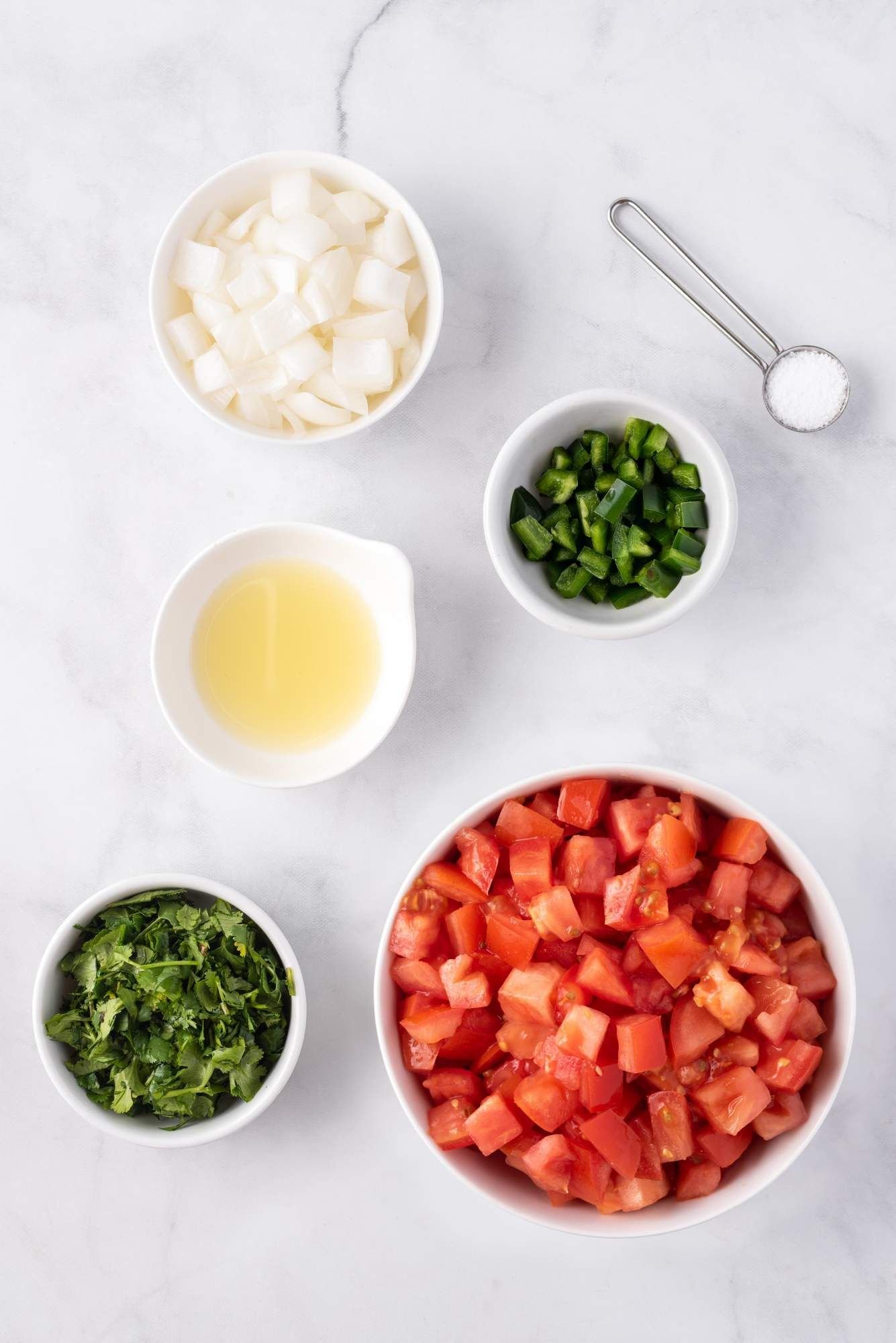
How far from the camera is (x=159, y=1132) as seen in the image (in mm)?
2225

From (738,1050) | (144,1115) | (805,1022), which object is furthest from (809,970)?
(144,1115)

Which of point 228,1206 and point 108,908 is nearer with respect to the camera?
point 108,908

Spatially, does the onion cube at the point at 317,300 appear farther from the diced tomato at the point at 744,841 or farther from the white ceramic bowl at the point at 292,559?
the diced tomato at the point at 744,841

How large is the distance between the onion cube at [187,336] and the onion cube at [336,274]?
10.7 inches

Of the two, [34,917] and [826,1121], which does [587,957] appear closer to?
[826,1121]

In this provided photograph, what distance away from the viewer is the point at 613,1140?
1947 mm

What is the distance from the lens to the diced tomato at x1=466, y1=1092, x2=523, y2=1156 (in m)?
1.98

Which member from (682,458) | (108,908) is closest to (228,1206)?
(108,908)

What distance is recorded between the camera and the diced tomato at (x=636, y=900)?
2014 mm

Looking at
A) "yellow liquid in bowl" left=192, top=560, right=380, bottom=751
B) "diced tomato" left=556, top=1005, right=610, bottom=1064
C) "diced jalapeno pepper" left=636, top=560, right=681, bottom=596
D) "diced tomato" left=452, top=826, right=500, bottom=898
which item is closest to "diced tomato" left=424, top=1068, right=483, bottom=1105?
"diced tomato" left=556, top=1005, right=610, bottom=1064

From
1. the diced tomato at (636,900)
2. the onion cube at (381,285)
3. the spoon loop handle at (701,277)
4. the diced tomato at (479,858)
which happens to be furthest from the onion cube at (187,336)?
the diced tomato at (636,900)

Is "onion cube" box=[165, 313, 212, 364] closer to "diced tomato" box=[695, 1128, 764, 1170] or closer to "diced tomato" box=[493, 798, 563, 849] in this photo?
"diced tomato" box=[493, 798, 563, 849]

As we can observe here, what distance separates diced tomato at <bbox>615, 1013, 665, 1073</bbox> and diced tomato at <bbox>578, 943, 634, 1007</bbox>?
0.15ft

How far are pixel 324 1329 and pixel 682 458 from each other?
6.66ft
